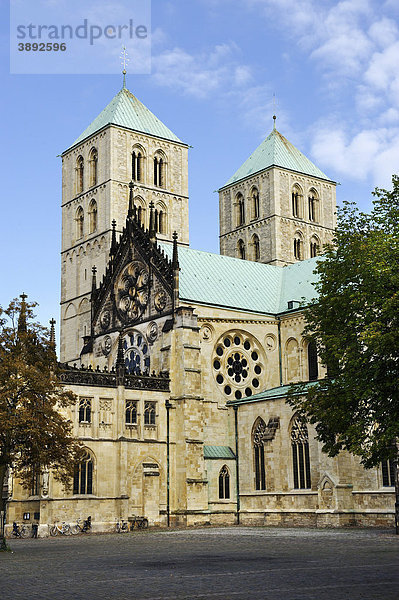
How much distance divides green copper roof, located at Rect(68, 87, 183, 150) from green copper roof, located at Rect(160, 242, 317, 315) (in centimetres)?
2744

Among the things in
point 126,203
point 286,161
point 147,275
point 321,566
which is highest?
point 286,161

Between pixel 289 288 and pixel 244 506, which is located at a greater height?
pixel 289 288

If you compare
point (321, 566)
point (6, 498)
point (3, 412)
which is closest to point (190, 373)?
point (6, 498)

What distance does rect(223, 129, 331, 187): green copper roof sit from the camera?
89375 millimetres

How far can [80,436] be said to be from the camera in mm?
48438

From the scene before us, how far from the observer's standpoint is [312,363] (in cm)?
5762

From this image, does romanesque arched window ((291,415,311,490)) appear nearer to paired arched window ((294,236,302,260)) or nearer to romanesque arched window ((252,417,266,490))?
romanesque arched window ((252,417,266,490))

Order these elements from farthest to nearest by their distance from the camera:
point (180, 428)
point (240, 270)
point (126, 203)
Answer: point (126, 203) < point (240, 270) < point (180, 428)

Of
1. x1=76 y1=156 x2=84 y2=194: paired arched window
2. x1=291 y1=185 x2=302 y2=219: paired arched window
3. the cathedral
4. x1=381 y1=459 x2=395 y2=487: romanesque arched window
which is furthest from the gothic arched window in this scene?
x1=381 y1=459 x2=395 y2=487: romanesque arched window

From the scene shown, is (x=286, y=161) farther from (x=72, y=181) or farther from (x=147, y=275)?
(x=147, y=275)

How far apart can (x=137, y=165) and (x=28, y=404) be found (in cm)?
5667

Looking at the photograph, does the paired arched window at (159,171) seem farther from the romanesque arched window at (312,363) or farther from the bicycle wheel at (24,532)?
the bicycle wheel at (24,532)

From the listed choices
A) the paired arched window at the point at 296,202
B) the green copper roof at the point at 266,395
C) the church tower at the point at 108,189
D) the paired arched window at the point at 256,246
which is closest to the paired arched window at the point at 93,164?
the church tower at the point at 108,189

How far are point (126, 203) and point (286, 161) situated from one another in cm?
1985
